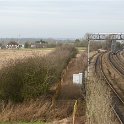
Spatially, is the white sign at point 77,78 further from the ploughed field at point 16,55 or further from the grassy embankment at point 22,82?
the grassy embankment at point 22,82

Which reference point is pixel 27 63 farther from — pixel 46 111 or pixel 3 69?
pixel 46 111

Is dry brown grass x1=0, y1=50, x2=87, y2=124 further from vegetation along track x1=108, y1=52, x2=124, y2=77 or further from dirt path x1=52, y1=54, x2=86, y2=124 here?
vegetation along track x1=108, y1=52, x2=124, y2=77

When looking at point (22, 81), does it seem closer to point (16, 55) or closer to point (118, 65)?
point (118, 65)

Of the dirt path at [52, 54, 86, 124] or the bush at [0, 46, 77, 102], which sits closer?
the dirt path at [52, 54, 86, 124]

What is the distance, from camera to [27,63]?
2572 centimetres

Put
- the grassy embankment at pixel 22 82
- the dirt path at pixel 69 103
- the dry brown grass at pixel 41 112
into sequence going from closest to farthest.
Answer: the dirt path at pixel 69 103
the dry brown grass at pixel 41 112
the grassy embankment at pixel 22 82

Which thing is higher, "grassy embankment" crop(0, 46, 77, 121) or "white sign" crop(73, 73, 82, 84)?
"grassy embankment" crop(0, 46, 77, 121)

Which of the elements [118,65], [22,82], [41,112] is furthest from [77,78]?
[118,65]

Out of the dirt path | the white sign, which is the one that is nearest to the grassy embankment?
the dirt path

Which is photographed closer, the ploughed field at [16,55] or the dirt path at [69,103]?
the dirt path at [69,103]

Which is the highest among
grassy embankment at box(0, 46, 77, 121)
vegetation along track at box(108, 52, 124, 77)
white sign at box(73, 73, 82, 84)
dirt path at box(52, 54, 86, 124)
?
grassy embankment at box(0, 46, 77, 121)

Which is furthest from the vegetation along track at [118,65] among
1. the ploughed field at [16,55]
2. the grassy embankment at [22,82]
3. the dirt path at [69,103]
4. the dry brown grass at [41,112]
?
the dry brown grass at [41,112]

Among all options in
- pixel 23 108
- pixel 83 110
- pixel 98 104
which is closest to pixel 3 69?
pixel 23 108

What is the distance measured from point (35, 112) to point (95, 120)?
15.6 ft
